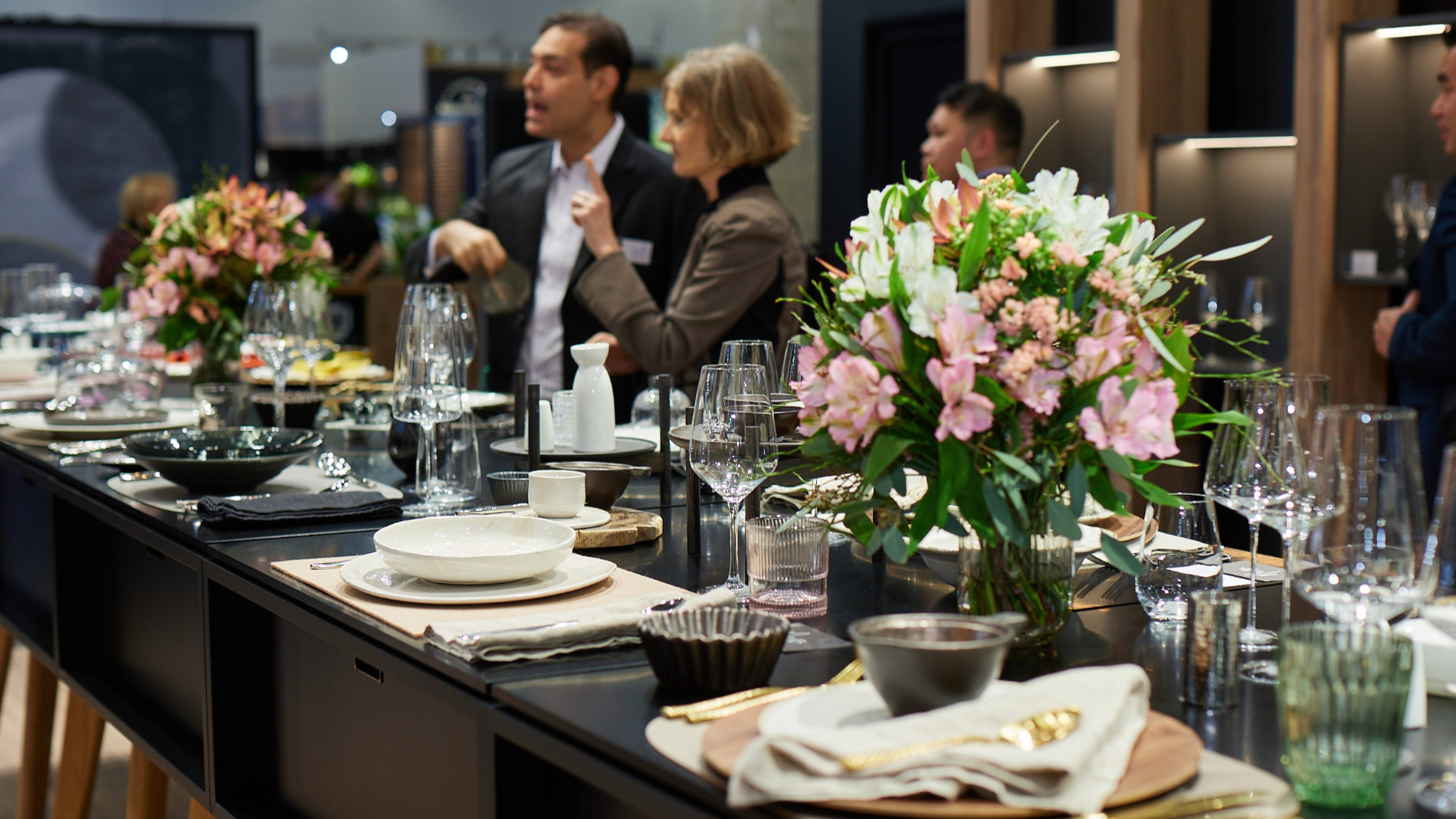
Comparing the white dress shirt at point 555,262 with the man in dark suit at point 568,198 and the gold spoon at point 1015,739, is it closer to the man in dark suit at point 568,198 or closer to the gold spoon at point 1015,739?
the man in dark suit at point 568,198

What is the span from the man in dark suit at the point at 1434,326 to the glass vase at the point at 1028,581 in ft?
Answer: 7.58

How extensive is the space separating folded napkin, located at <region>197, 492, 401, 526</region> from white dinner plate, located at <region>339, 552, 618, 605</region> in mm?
332

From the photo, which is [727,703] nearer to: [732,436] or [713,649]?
[713,649]

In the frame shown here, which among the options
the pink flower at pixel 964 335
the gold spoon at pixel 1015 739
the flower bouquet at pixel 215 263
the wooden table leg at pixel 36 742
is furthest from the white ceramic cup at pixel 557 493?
the wooden table leg at pixel 36 742

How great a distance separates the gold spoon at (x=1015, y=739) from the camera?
35.9 inches

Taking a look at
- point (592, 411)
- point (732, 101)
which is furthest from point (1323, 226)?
point (592, 411)

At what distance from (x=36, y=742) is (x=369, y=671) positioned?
185cm

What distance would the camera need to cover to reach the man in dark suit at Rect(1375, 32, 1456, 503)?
129 inches

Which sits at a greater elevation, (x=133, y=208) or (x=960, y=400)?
(x=133, y=208)

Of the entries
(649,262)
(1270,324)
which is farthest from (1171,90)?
(649,262)

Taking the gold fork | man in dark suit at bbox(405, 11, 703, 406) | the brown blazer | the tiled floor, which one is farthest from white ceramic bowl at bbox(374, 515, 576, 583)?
man in dark suit at bbox(405, 11, 703, 406)

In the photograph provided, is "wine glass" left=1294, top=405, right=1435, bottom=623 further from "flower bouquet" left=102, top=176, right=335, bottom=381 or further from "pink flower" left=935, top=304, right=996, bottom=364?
"flower bouquet" left=102, top=176, right=335, bottom=381

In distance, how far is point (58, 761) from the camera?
362cm

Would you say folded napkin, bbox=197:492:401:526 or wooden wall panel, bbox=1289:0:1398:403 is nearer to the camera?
folded napkin, bbox=197:492:401:526
